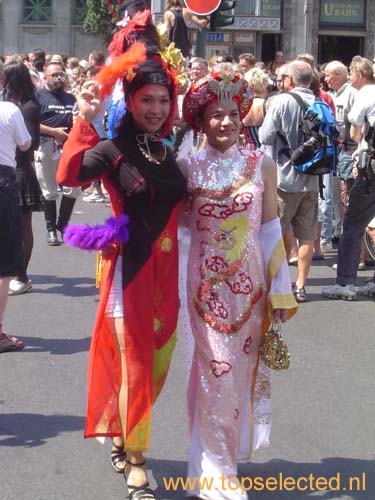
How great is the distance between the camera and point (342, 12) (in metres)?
32.9

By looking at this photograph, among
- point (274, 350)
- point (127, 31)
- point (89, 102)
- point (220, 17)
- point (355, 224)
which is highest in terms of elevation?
point (220, 17)

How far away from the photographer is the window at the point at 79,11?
3612 cm

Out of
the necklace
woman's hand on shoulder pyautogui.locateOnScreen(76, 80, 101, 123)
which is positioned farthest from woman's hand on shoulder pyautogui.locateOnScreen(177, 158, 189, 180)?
woman's hand on shoulder pyautogui.locateOnScreen(76, 80, 101, 123)

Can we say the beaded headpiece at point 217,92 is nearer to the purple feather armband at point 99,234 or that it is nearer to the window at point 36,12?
the purple feather armband at point 99,234

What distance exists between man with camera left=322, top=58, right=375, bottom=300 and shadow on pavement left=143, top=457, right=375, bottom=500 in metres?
3.66

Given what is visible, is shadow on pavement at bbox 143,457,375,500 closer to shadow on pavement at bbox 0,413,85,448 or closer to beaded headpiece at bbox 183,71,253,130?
shadow on pavement at bbox 0,413,85,448

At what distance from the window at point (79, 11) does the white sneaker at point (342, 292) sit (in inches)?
1181

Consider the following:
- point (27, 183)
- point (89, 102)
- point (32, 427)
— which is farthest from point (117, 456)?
point (27, 183)

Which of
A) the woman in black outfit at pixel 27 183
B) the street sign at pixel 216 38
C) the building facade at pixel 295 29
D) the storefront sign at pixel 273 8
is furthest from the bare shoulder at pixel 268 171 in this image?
the storefront sign at pixel 273 8

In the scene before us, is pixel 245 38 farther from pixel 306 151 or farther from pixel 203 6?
pixel 306 151

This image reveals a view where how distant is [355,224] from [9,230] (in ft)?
10.4

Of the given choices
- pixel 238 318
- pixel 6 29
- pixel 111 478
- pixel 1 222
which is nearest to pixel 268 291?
pixel 238 318

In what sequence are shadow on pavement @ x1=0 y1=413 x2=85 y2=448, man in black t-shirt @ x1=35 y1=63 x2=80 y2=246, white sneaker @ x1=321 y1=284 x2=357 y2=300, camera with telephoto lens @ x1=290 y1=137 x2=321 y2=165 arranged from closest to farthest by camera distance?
shadow on pavement @ x1=0 y1=413 x2=85 y2=448 < camera with telephoto lens @ x1=290 y1=137 x2=321 y2=165 < white sneaker @ x1=321 y1=284 x2=357 y2=300 < man in black t-shirt @ x1=35 y1=63 x2=80 y2=246

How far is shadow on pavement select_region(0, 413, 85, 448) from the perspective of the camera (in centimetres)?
486
